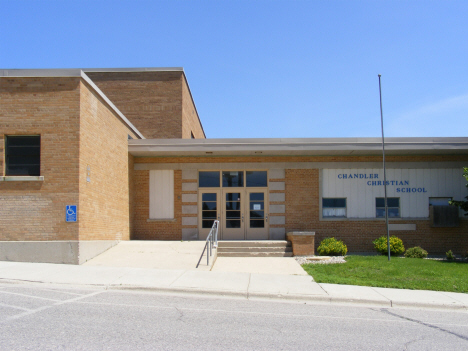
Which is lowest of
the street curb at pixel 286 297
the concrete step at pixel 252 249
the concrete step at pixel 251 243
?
the street curb at pixel 286 297

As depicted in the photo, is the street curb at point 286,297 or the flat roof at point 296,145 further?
the flat roof at point 296,145

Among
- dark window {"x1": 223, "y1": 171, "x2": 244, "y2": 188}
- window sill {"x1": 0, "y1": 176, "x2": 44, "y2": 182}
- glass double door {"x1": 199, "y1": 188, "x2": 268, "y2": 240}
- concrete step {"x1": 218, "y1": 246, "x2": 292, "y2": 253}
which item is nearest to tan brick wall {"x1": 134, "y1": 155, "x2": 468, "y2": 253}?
glass double door {"x1": 199, "y1": 188, "x2": 268, "y2": 240}

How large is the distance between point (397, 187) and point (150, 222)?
10.5m

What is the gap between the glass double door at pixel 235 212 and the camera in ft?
57.9

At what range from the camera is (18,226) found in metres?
12.2

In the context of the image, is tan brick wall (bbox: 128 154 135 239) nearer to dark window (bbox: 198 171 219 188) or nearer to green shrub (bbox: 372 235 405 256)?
dark window (bbox: 198 171 219 188)

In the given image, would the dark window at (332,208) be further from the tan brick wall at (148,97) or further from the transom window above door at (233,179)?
the tan brick wall at (148,97)

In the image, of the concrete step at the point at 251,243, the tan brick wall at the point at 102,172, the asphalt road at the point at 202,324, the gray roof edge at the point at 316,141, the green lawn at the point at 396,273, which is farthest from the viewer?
the gray roof edge at the point at 316,141

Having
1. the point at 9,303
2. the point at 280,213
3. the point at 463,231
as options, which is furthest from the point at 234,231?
the point at 9,303

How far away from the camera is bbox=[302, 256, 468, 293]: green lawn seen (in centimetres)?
1053

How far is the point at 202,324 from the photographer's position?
661 centimetres

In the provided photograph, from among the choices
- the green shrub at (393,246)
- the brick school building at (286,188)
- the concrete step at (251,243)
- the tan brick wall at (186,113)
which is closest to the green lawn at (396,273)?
the green shrub at (393,246)

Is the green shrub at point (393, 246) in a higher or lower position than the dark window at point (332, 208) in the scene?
lower

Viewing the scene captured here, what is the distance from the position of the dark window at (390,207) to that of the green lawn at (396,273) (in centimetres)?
347
